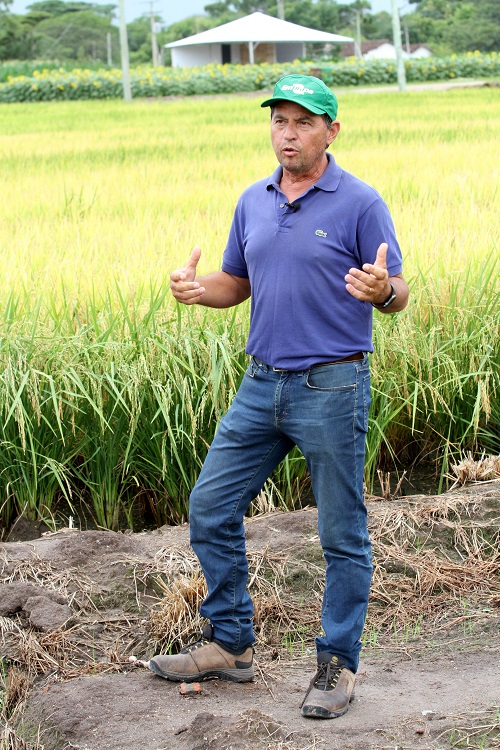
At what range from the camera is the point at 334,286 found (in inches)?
84.0

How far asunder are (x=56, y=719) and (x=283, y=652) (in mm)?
674

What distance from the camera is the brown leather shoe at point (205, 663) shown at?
2363 millimetres

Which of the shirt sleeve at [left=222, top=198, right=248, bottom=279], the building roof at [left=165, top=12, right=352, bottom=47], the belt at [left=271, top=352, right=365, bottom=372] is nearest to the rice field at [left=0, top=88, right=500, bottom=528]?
the shirt sleeve at [left=222, top=198, right=248, bottom=279]

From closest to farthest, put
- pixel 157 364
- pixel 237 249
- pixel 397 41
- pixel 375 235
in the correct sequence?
pixel 375 235
pixel 237 249
pixel 157 364
pixel 397 41

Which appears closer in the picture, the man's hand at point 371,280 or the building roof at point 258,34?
the man's hand at point 371,280

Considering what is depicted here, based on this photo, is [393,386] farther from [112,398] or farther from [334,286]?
[334,286]

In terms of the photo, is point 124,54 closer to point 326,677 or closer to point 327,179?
point 327,179

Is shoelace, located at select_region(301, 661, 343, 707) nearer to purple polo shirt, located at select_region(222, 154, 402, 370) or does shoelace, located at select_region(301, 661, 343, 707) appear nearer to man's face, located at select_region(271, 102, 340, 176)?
purple polo shirt, located at select_region(222, 154, 402, 370)

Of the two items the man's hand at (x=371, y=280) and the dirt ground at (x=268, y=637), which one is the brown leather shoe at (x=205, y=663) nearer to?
the dirt ground at (x=268, y=637)

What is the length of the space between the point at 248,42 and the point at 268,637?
171 ft

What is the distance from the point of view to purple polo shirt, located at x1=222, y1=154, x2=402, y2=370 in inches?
83.0

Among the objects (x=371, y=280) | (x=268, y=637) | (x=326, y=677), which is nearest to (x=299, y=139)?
(x=371, y=280)

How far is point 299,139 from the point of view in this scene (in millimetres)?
2152

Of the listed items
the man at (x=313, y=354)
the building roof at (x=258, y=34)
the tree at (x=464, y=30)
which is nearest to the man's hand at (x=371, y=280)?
the man at (x=313, y=354)
